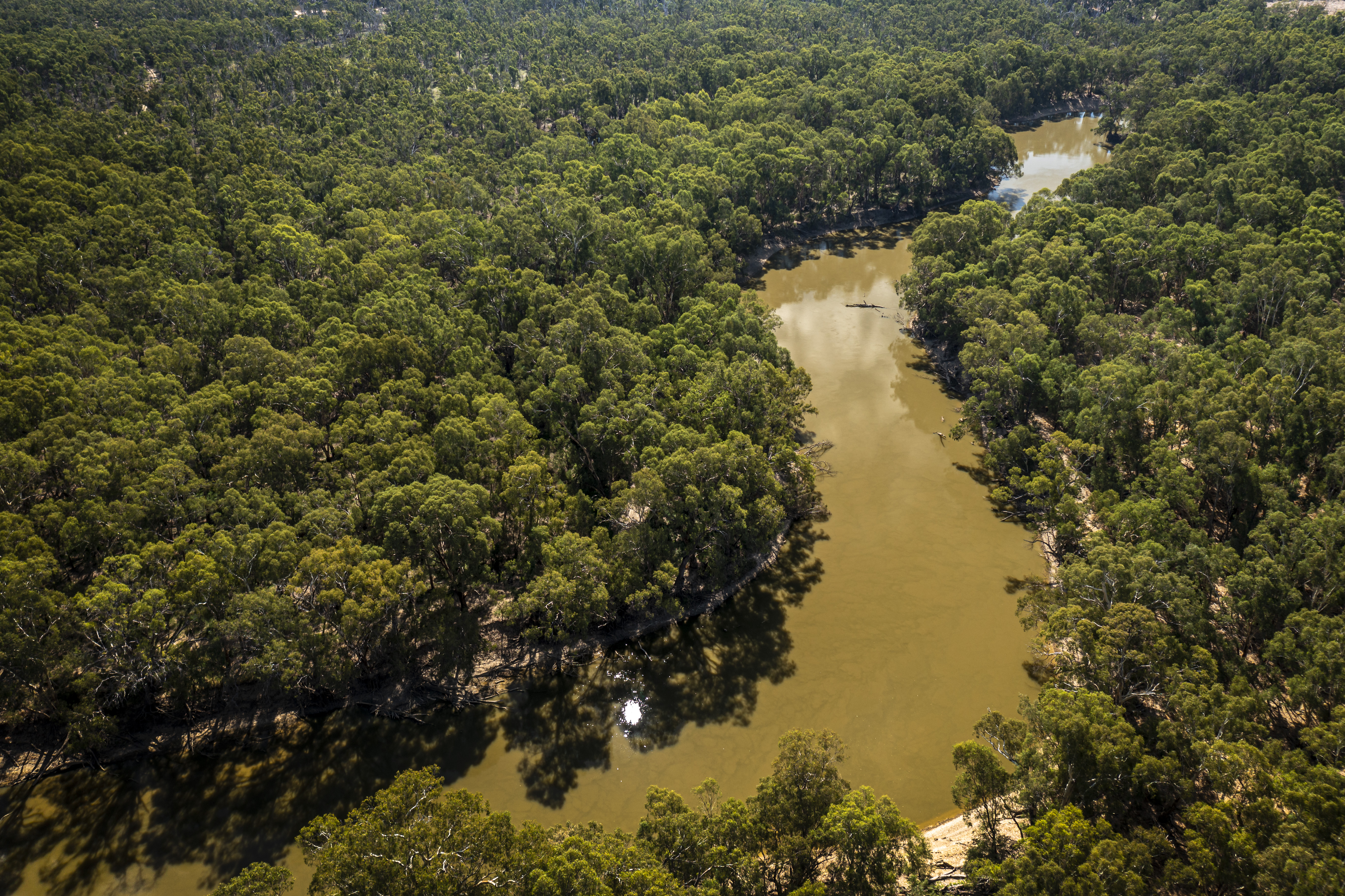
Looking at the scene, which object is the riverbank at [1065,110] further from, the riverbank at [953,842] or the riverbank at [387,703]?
the riverbank at [953,842]

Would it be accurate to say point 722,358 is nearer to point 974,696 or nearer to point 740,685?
point 740,685

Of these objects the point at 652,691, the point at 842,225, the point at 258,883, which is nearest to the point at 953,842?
the point at 652,691

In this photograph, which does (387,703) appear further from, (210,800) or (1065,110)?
(1065,110)

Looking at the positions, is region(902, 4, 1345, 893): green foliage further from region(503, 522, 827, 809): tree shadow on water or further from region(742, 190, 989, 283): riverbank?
region(742, 190, 989, 283): riverbank

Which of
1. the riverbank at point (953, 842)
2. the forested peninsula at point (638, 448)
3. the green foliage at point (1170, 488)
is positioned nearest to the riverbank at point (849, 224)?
the forested peninsula at point (638, 448)

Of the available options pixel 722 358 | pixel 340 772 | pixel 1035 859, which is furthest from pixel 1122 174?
pixel 340 772
